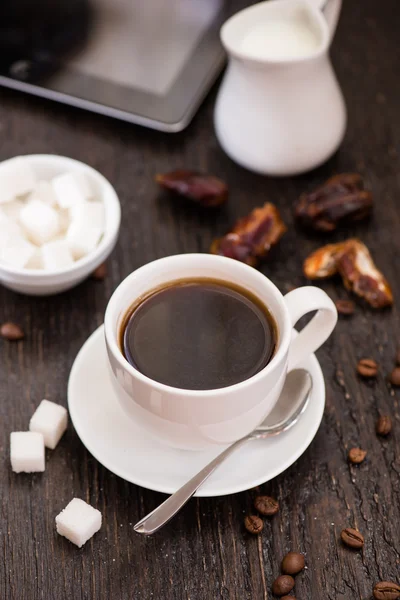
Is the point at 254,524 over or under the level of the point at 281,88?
under

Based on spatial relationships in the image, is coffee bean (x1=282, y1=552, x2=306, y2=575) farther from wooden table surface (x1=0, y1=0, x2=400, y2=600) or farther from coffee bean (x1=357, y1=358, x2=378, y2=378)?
coffee bean (x1=357, y1=358, x2=378, y2=378)

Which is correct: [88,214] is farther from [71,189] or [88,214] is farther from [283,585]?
[283,585]

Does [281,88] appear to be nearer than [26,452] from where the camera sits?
No

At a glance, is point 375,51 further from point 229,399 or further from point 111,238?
point 229,399

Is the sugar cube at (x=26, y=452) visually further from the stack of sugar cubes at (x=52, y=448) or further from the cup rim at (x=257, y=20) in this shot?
the cup rim at (x=257, y=20)

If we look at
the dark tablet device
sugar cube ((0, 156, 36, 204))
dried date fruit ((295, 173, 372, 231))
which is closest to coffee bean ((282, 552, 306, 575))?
dried date fruit ((295, 173, 372, 231))

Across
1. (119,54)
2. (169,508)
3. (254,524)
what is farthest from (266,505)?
(119,54)
